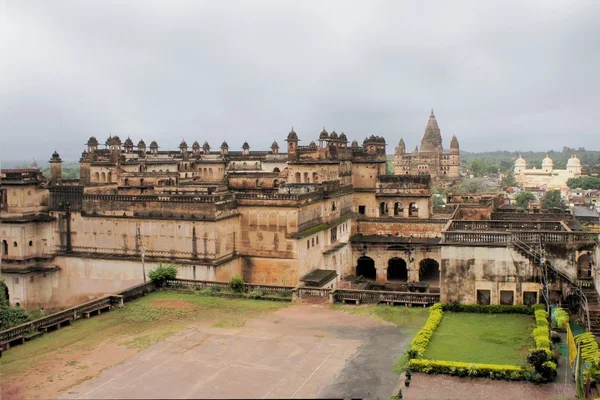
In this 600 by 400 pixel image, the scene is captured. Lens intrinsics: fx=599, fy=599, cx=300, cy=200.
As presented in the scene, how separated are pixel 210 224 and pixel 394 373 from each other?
22856mm

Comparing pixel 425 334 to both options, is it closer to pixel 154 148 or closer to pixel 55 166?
pixel 55 166

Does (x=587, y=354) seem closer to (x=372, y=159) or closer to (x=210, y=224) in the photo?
(x=210, y=224)

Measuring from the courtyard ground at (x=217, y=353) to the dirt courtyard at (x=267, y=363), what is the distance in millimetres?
38

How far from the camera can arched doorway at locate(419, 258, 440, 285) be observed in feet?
175

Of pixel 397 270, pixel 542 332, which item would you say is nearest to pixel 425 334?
pixel 542 332

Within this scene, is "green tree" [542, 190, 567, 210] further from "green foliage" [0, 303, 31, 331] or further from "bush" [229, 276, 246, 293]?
"green foliage" [0, 303, 31, 331]

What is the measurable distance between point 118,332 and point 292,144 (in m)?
32.8

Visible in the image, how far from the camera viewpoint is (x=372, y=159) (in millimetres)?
61188

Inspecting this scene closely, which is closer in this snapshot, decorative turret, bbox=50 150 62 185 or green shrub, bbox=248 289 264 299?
green shrub, bbox=248 289 264 299

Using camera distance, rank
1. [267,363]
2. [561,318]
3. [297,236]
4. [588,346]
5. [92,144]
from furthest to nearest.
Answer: [92,144] → [297,236] → [561,318] → [267,363] → [588,346]

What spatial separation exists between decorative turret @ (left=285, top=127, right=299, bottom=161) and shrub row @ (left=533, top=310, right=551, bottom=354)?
33.7 meters

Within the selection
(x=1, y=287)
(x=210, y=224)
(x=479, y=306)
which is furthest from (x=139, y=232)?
(x=479, y=306)

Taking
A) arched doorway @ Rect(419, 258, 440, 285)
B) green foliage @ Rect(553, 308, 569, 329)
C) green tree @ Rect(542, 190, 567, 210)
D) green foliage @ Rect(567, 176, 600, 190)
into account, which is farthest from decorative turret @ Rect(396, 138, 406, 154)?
green foliage @ Rect(553, 308, 569, 329)

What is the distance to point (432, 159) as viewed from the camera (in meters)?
169
